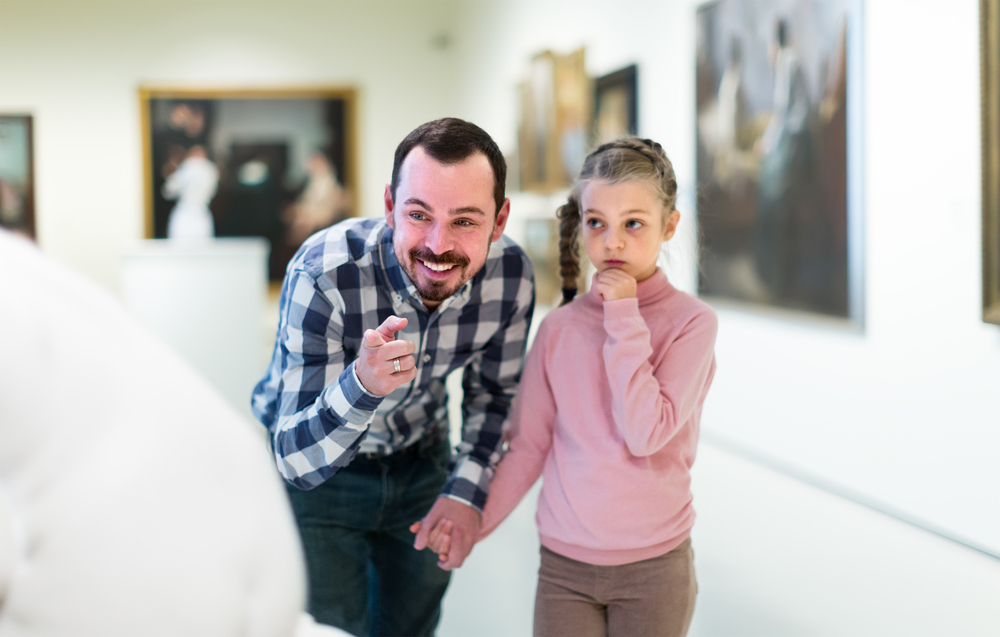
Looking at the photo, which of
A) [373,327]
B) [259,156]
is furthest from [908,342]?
[259,156]

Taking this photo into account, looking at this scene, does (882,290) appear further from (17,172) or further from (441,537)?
(17,172)

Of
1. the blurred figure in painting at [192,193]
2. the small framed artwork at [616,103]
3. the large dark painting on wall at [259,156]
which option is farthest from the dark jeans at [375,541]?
the large dark painting on wall at [259,156]

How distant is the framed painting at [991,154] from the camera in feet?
8.09

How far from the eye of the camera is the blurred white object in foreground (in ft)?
2.43

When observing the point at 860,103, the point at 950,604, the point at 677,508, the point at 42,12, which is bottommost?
the point at 950,604

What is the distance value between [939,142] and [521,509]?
2.32m

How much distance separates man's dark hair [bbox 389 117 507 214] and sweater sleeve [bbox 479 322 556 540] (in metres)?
0.34

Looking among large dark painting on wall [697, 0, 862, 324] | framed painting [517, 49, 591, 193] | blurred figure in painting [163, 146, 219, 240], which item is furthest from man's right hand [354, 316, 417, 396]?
blurred figure in painting [163, 146, 219, 240]

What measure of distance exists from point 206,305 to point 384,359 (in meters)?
5.26

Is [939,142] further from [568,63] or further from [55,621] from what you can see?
[568,63]

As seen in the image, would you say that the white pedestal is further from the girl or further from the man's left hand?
the girl

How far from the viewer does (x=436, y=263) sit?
64.3 inches

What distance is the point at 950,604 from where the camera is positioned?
7.23 feet

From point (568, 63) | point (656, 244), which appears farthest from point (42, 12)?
point (656, 244)
